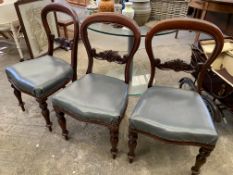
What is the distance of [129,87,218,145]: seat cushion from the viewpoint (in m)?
1.04

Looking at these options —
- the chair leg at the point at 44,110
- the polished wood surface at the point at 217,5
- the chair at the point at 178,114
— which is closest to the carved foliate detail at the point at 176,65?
the chair at the point at 178,114

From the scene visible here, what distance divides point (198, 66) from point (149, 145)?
0.68 m

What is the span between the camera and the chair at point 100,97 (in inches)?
46.1

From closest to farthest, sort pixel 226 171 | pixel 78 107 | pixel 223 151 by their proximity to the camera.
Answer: pixel 78 107 < pixel 226 171 < pixel 223 151

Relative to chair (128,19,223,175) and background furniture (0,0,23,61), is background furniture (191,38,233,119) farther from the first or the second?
background furniture (0,0,23,61)

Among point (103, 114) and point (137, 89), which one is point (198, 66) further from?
point (137, 89)

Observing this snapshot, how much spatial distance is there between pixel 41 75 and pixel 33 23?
3.95ft

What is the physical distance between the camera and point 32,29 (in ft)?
7.73

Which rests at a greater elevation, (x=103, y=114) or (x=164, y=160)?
(x=103, y=114)

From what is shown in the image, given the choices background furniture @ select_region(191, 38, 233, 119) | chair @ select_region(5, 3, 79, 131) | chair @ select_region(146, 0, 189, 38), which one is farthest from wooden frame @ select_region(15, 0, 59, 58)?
background furniture @ select_region(191, 38, 233, 119)

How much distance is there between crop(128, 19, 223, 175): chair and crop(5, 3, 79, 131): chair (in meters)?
0.65

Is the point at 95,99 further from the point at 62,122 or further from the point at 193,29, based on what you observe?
the point at 193,29

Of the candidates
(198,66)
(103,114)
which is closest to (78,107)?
(103,114)

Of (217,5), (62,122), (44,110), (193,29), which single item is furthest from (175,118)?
(217,5)
